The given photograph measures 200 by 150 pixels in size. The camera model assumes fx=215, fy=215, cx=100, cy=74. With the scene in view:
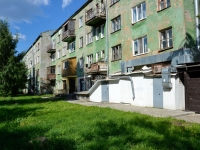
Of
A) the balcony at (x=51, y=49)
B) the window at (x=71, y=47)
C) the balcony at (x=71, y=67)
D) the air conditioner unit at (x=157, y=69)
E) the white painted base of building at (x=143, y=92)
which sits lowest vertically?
the white painted base of building at (x=143, y=92)

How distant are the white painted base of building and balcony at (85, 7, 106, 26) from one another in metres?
7.63

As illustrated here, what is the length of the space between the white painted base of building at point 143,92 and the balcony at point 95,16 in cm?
763

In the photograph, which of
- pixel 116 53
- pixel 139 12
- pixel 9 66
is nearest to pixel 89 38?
pixel 116 53

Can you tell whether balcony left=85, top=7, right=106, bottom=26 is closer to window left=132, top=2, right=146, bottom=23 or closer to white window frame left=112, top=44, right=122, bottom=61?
white window frame left=112, top=44, right=122, bottom=61

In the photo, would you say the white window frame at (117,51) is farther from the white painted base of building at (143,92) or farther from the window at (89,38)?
the window at (89,38)

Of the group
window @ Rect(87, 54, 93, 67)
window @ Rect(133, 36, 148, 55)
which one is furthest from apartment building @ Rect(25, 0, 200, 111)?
window @ Rect(87, 54, 93, 67)

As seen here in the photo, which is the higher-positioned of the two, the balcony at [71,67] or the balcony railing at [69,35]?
the balcony railing at [69,35]

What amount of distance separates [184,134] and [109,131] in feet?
7.59

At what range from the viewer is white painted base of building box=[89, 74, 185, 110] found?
42.6 ft

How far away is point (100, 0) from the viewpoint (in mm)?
25219

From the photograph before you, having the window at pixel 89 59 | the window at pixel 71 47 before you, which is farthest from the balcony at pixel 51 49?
the window at pixel 89 59

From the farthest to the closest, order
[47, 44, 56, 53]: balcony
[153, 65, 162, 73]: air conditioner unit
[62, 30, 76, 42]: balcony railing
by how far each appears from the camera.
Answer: [47, 44, 56, 53]: balcony, [62, 30, 76, 42]: balcony railing, [153, 65, 162, 73]: air conditioner unit

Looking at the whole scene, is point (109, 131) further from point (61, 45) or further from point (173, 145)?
point (61, 45)

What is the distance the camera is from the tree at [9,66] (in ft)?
118
